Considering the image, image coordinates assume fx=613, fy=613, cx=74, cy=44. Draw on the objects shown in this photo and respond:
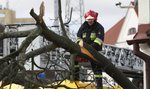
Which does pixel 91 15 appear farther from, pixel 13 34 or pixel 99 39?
pixel 13 34

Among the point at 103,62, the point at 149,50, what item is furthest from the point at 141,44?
the point at 103,62

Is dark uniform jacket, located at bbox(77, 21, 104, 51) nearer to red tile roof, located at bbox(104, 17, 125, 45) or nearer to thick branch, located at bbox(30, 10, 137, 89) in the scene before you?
thick branch, located at bbox(30, 10, 137, 89)

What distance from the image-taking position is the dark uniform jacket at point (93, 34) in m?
9.99

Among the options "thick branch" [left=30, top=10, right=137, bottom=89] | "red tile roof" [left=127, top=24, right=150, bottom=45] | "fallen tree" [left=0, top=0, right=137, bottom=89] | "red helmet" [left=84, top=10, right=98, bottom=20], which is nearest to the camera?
"fallen tree" [left=0, top=0, right=137, bottom=89]

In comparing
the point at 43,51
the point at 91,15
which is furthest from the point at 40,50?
the point at 91,15

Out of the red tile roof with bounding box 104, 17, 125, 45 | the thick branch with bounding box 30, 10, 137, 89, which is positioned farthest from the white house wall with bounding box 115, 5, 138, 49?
the thick branch with bounding box 30, 10, 137, 89

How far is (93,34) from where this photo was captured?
10047mm

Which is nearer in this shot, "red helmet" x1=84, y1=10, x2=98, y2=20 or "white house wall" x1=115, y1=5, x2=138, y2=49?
"red helmet" x1=84, y1=10, x2=98, y2=20

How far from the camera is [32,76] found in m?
7.77

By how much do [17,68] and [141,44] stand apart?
7245mm

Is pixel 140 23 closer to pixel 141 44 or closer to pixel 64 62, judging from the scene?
pixel 141 44

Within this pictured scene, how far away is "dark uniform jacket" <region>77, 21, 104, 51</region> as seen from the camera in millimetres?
9992

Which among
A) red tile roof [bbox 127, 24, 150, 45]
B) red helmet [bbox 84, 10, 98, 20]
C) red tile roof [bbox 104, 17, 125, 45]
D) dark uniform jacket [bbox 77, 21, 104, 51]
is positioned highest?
red helmet [bbox 84, 10, 98, 20]

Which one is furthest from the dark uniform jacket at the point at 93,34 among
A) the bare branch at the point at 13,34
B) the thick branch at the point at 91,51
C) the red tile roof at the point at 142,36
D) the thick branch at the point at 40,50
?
the red tile roof at the point at 142,36
